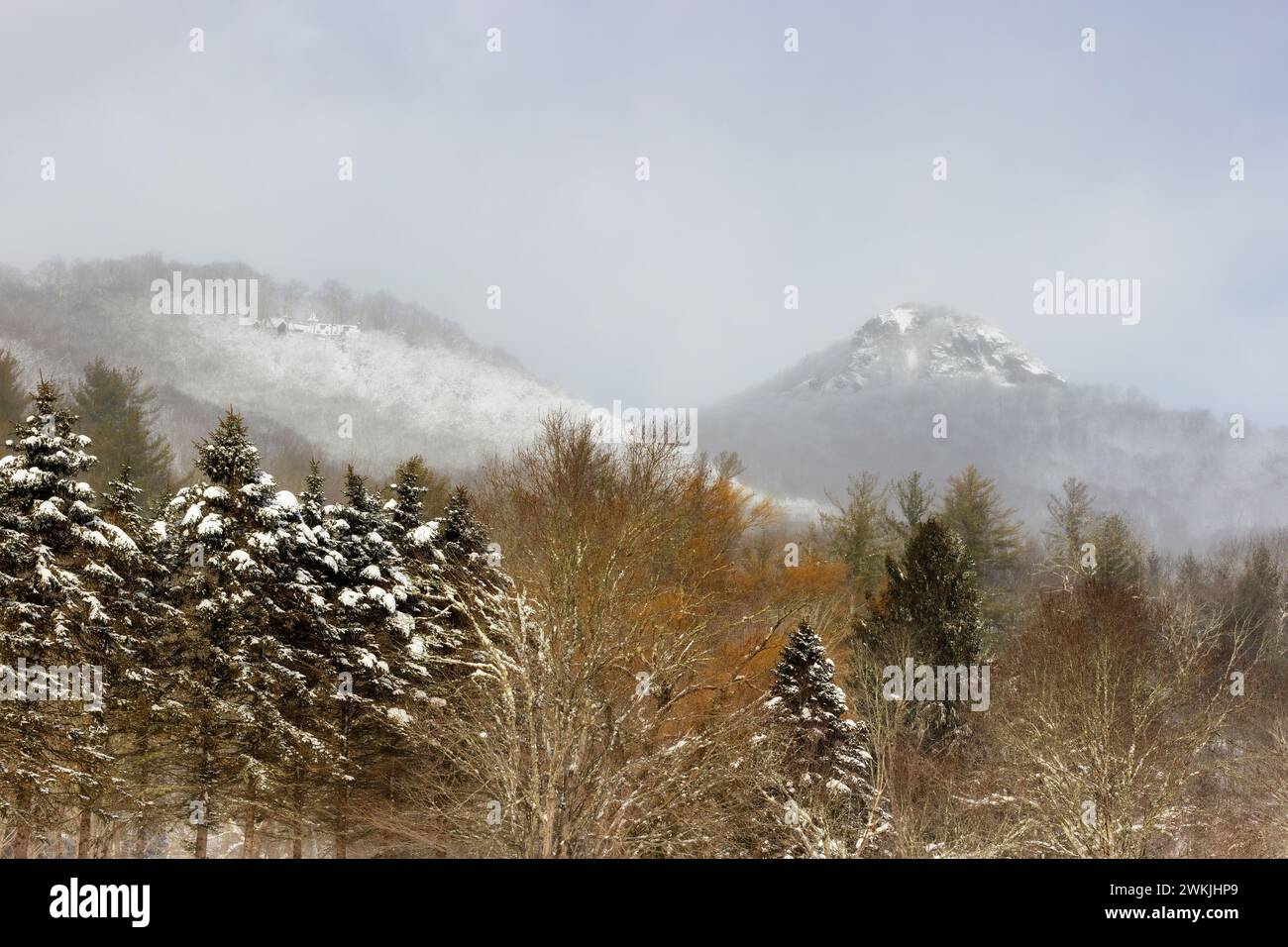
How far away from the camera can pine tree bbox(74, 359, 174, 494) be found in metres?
47.6

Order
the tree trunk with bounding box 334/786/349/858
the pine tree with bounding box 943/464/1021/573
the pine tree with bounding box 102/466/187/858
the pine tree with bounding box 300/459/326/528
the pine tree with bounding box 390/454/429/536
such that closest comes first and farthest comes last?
1. the pine tree with bounding box 102/466/187/858
2. the tree trunk with bounding box 334/786/349/858
3. the pine tree with bounding box 300/459/326/528
4. the pine tree with bounding box 390/454/429/536
5. the pine tree with bounding box 943/464/1021/573

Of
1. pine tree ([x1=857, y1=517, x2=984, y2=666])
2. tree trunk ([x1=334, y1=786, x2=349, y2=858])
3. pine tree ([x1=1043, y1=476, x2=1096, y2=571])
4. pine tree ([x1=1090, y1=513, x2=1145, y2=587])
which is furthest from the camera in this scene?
pine tree ([x1=1043, y1=476, x2=1096, y2=571])

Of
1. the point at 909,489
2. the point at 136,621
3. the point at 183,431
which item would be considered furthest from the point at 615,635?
the point at 183,431

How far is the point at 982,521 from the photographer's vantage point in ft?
160

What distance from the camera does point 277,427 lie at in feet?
438

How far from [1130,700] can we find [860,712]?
28.8ft

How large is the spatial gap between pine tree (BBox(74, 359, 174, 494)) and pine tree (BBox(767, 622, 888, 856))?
37643 mm

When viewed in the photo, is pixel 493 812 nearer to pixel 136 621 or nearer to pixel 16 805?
pixel 16 805

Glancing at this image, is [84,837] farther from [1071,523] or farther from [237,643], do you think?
[1071,523]

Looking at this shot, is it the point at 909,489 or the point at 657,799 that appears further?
the point at 909,489

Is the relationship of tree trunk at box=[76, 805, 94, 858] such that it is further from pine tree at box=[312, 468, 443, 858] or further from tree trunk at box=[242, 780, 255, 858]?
pine tree at box=[312, 468, 443, 858]

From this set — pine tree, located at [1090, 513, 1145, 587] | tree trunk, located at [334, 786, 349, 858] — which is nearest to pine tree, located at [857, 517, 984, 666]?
pine tree, located at [1090, 513, 1145, 587]

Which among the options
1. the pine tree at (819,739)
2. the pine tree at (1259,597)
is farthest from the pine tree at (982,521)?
the pine tree at (819,739)

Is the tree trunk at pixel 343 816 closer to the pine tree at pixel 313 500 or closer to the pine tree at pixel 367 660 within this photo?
the pine tree at pixel 367 660
